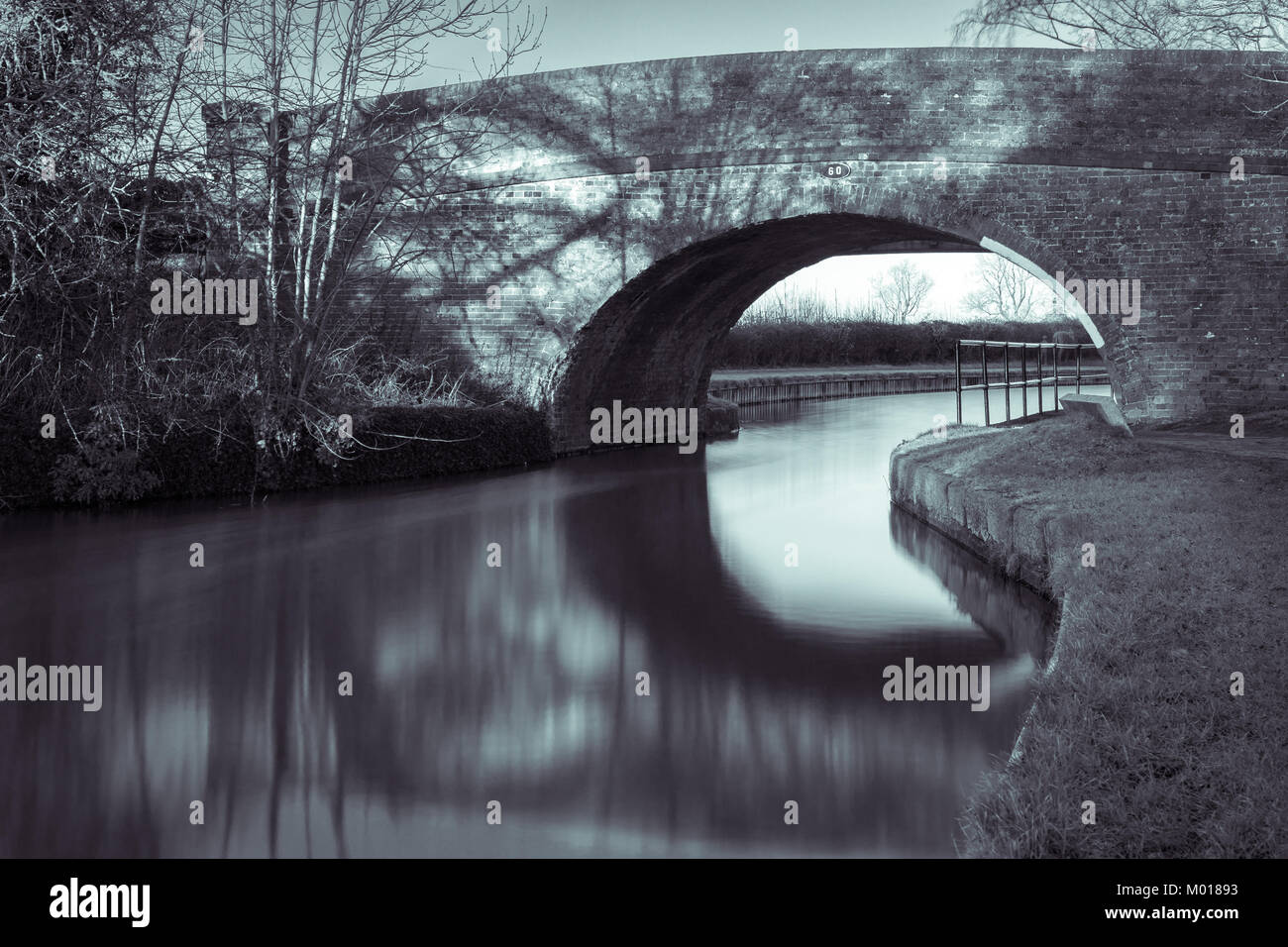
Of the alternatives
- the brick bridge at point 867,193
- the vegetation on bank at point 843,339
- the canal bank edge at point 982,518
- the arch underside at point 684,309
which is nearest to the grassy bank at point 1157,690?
the canal bank edge at point 982,518

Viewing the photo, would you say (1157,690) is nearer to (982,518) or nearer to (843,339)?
(982,518)

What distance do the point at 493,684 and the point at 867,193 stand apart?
384 inches

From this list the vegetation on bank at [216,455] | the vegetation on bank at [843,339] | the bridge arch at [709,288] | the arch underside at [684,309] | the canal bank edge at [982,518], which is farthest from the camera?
the vegetation on bank at [843,339]

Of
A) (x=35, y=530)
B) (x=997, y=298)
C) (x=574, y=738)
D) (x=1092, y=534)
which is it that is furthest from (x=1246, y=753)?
(x=997, y=298)

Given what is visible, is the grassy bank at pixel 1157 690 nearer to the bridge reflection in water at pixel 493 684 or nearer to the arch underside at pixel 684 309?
the bridge reflection in water at pixel 493 684

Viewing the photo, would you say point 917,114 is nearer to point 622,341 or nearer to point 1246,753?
point 622,341

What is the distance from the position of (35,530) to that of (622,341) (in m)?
8.47

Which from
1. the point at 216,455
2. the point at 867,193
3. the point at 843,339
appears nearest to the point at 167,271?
the point at 216,455

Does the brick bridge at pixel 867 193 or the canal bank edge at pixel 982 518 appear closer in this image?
the canal bank edge at pixel 982 518

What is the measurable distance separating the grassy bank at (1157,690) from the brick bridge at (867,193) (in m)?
6.00

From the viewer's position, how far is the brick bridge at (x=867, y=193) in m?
12.6

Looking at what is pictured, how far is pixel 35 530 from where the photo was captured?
8781 millimetres

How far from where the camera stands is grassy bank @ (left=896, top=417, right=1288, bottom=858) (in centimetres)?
278

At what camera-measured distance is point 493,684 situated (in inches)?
196
